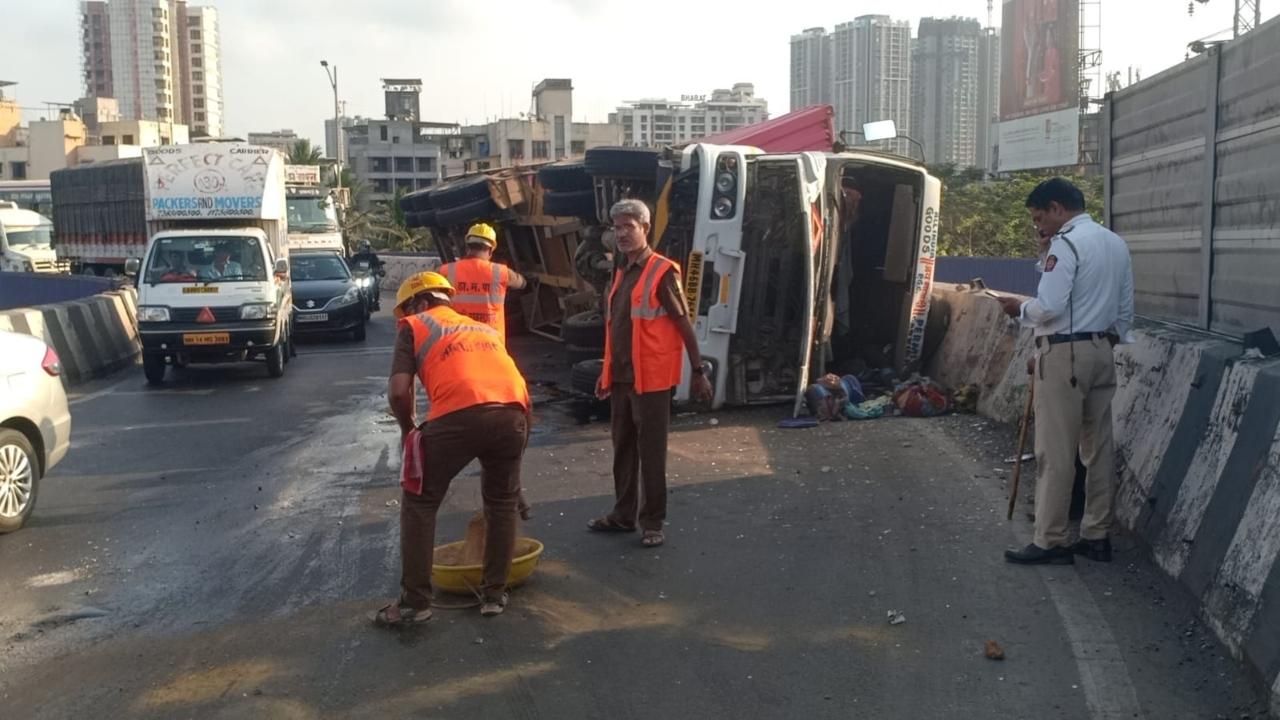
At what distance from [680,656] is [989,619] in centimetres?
142

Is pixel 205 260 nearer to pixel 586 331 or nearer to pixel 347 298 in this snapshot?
pixel 347 298

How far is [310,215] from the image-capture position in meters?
28.2

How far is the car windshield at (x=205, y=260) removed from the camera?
1605cm

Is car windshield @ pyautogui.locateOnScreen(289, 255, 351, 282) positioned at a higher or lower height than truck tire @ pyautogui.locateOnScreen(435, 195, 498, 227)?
lower

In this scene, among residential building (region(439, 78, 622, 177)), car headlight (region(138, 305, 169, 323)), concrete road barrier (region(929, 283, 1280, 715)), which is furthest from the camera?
residential building (region(439, 78, 622, 177))

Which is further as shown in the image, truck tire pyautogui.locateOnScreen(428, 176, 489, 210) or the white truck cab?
the white truck cab

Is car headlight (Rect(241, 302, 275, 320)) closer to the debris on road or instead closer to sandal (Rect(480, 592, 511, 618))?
sandal (Rect(480, 592, 511, 618))

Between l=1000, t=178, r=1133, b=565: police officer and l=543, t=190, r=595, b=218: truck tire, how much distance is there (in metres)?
8.17

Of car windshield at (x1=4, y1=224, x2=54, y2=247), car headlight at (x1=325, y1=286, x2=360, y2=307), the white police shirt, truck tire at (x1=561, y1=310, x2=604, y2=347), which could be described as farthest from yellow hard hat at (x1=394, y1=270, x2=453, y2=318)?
car windshield at (x1=4, y1=224, x2=54, y2=247)

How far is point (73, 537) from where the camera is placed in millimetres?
7668

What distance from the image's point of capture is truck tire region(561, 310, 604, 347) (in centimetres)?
1366

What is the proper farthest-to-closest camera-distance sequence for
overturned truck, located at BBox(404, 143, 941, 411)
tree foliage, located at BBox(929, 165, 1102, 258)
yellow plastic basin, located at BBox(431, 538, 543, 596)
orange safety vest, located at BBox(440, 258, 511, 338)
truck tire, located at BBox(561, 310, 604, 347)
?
tree foliage, located at BBox(929, 165, 1102, 258)
truck tire, located at BBox(561, 310, 604, 347)
overturned truck, located at BBox(404, 143, 941, 411)
orange safety vest, located at BBox(440, 258, 511, 338)
yellow plastic basin, located at BBox(431, 538, 543, 596)

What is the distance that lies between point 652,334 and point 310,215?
22.6 m

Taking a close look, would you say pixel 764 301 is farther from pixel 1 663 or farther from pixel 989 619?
pixel 1 663
